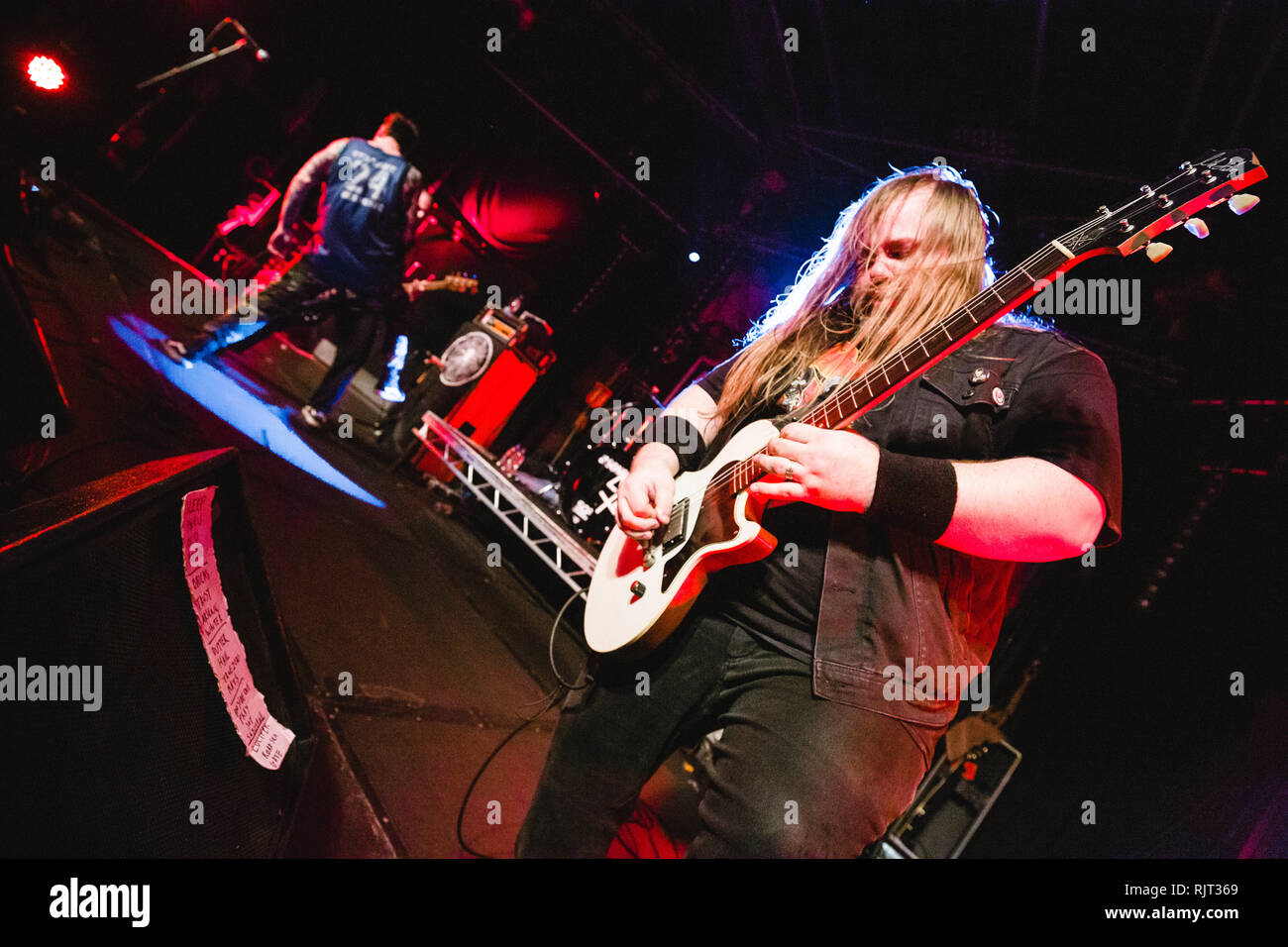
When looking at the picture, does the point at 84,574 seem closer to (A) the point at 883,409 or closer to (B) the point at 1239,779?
(A) the point at 883,409

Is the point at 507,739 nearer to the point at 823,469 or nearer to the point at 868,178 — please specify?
the point at 823,469

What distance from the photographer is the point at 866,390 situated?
1.48 m

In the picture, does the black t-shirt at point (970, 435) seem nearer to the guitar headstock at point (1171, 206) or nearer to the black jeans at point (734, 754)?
the black jeans at point (734, 754)

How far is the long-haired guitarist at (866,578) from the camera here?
113 centimetres

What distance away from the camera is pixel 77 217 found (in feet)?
19.1

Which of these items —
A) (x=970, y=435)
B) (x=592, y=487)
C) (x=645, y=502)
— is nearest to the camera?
(x=970, y=435)

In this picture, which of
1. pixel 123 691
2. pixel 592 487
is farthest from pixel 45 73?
pixel 123 691

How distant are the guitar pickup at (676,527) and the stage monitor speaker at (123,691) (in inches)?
46.6

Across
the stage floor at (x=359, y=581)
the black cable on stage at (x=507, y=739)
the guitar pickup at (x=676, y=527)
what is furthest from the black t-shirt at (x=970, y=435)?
the stage floor at (x=359, y=581)

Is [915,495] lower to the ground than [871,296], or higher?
lower

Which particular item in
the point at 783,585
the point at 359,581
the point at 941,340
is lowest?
the point at 359,581

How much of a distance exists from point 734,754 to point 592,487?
3.79 meters

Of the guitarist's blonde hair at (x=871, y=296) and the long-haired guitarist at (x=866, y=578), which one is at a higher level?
the guitarist's blonde hair at (x=871, y=296)

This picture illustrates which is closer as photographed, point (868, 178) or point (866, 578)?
point (866, 578)
